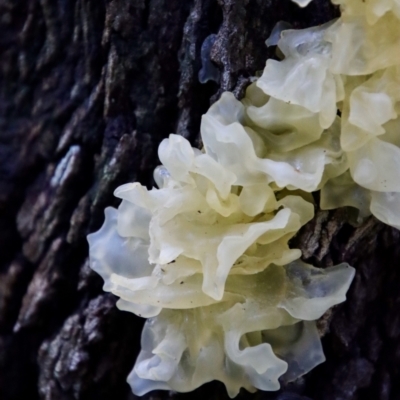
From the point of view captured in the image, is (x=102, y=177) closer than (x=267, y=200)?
No

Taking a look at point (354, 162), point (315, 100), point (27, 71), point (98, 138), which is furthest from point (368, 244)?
point (27, 71)

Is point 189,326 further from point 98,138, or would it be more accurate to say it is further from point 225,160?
point 98,138

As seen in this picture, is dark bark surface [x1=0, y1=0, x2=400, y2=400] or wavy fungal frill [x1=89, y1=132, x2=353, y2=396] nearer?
wavy fungal frill [x1=89, y1=132, x2=353, y2=396]

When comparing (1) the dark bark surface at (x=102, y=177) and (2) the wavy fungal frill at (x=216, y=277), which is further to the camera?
(1) the dark bark surface at (x=102, y=177)

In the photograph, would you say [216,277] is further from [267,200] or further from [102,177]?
[102,177]

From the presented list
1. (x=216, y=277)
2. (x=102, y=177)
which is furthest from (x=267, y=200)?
(x=102, y=177)
